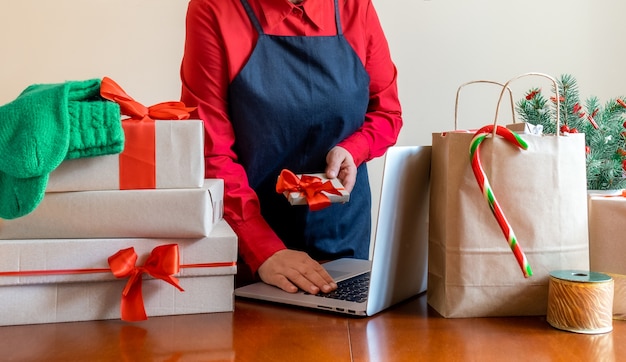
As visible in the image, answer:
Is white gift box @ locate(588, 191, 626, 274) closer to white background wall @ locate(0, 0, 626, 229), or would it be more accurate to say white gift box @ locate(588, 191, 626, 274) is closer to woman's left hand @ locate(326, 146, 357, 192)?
woman's left hand @ locate(326, 146, 357, 192)

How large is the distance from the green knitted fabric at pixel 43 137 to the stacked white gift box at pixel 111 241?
29mm

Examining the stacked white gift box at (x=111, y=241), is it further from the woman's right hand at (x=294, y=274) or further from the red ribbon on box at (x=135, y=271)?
the woman's right hand at (x=294, y=274)

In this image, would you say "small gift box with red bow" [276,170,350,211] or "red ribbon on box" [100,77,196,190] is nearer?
"red ribbon on box" [100,77,196,190]

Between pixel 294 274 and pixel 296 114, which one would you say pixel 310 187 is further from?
pixel 296 114

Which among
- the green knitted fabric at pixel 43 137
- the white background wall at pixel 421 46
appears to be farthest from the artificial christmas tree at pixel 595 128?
the white background wall at pixel 421 46

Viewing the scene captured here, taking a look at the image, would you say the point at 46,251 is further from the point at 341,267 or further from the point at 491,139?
the point at 491,139

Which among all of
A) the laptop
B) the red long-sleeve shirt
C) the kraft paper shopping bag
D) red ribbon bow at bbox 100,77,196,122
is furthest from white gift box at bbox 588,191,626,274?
red ribbon bow at bbox 100,77,196,122

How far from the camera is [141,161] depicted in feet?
3.06

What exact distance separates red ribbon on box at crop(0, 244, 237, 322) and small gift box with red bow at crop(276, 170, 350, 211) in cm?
21

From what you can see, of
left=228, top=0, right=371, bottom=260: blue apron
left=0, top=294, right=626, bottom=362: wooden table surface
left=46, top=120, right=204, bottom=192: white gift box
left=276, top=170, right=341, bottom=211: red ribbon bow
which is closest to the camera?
left=0, top=294, right=626, bottom=362: wooden table surface

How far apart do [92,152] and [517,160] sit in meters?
0.57

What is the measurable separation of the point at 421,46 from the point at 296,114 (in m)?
1.05

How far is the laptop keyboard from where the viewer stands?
3.31 ft

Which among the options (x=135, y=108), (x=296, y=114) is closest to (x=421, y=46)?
(x=296, y=114)
